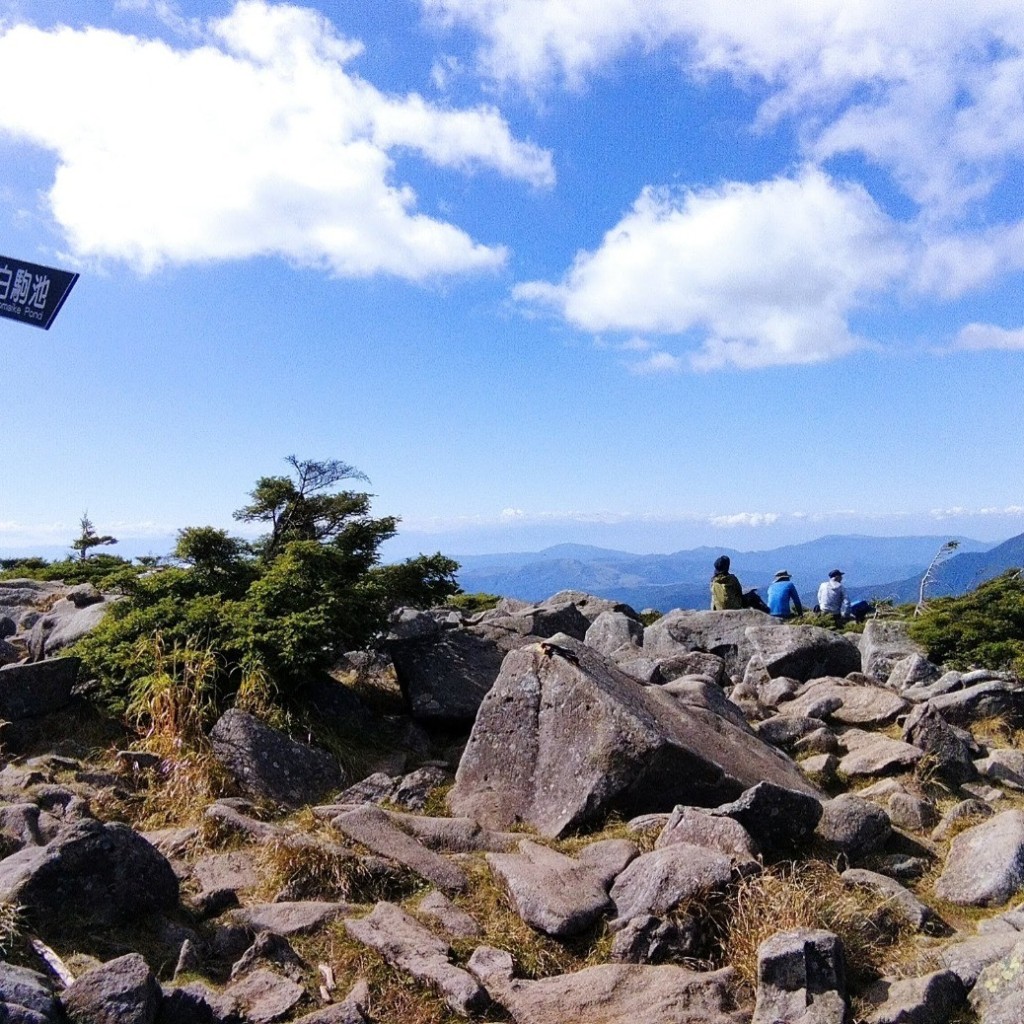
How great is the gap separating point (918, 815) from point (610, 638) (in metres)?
8.61

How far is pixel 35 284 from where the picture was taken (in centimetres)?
827

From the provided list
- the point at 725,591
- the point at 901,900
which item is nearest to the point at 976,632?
the point at 725,591

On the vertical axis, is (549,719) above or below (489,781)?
above

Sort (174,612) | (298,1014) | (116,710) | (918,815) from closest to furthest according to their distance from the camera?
(298,1014) < (918,815) < (116,710) < (174,612)

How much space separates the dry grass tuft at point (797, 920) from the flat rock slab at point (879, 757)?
11.9ft

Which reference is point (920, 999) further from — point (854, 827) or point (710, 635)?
point (710, 635)

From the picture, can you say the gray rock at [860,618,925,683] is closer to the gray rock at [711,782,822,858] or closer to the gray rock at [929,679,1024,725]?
the gray rock at [929,679,1024,725]

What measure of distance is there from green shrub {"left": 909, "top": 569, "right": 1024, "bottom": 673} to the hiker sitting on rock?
4265 mm

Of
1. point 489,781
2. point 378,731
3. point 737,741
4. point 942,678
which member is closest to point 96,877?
point 489,781

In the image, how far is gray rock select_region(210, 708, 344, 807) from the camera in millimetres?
9477

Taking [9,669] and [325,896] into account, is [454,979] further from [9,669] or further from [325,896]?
[9,669]

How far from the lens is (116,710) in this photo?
35.4 ft

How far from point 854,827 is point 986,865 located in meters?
1.07

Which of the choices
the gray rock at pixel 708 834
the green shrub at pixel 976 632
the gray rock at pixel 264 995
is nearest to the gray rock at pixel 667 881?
the gray rock at pixel 708 834
